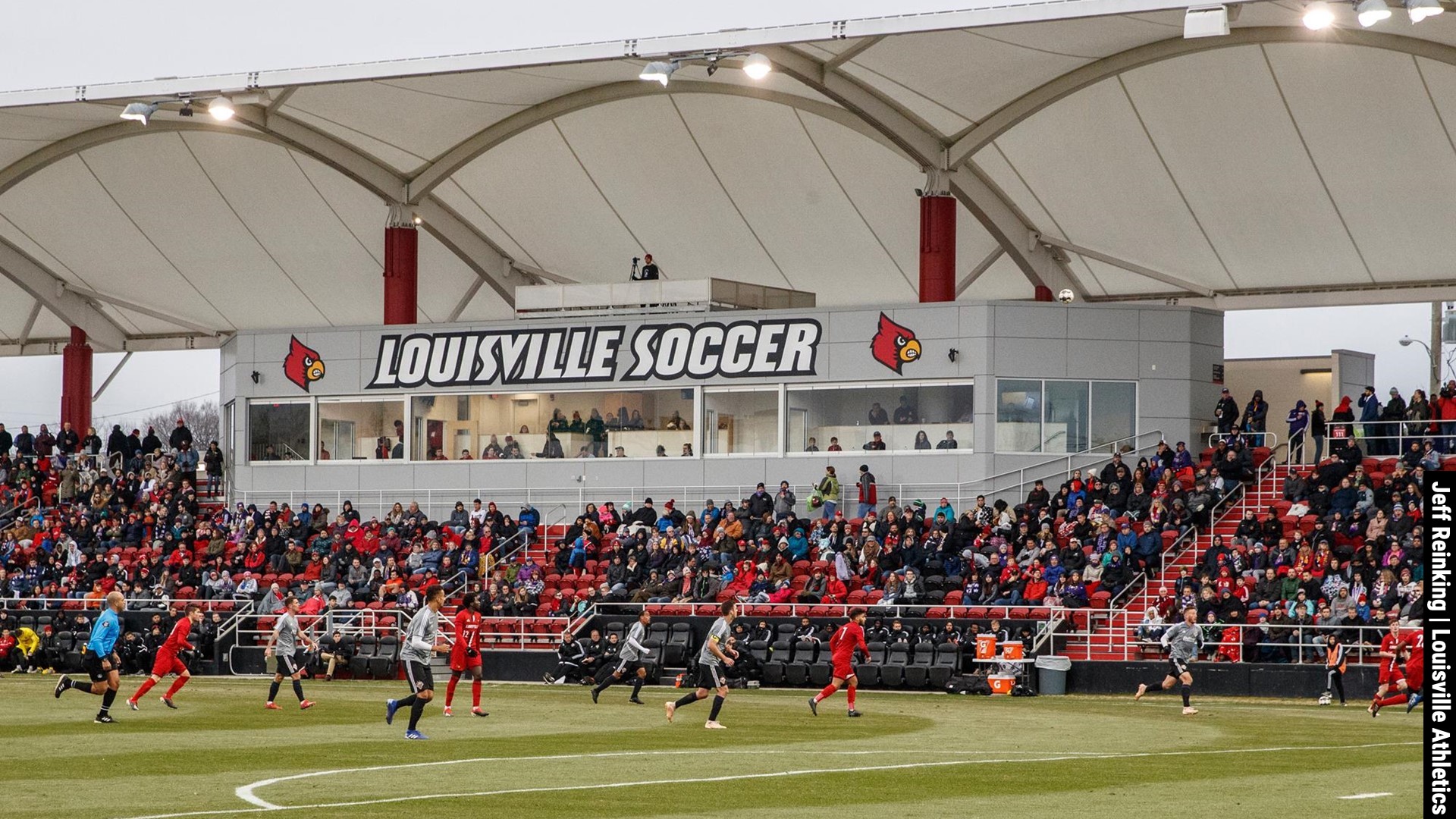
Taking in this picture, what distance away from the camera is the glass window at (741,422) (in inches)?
1710

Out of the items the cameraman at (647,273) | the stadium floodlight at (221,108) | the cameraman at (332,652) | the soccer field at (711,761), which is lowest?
the cameraman at (332,652)

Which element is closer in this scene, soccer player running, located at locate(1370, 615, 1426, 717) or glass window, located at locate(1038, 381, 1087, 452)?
soccer player running, located at locate(1370, 615, 1426, 717)

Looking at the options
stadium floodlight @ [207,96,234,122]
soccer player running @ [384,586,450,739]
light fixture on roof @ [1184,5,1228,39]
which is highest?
stadium floodlight @ [207,96,234,122]

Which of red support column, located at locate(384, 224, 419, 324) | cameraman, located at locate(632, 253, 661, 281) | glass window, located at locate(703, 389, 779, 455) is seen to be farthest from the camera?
red support column, located at locate(384, 224, 419, 324)

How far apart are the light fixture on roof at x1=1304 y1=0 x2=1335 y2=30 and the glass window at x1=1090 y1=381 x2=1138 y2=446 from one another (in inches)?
475

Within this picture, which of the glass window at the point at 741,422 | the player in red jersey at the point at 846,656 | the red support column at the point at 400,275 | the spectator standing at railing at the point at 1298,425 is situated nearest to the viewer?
the player in red jersey at the point at 846,656

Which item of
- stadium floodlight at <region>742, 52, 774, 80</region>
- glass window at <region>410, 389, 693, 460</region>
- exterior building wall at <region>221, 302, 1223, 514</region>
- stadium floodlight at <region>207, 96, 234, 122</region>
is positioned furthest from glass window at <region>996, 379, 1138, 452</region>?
stadium floodlight at <region>207, 96, 234, 122</region>

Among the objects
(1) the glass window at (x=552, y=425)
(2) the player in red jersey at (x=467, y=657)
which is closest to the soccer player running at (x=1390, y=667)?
(2) the player in red jersey at (x=467, y=657)

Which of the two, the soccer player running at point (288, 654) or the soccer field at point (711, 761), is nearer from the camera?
the soccer field at point (711, 761)

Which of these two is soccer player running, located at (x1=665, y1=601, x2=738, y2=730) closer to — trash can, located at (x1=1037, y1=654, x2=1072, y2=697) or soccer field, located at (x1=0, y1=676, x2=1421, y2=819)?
soccer field, located at (x1=0, y1=676, x2=1421, y2=819)

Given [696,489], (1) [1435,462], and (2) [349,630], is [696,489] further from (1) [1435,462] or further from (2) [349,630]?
(1) [1435,462]

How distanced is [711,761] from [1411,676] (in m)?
11.1

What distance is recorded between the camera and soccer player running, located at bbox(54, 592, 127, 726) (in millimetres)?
23438

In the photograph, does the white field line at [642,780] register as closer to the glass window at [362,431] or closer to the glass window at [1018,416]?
the glass window at [1018,416]
